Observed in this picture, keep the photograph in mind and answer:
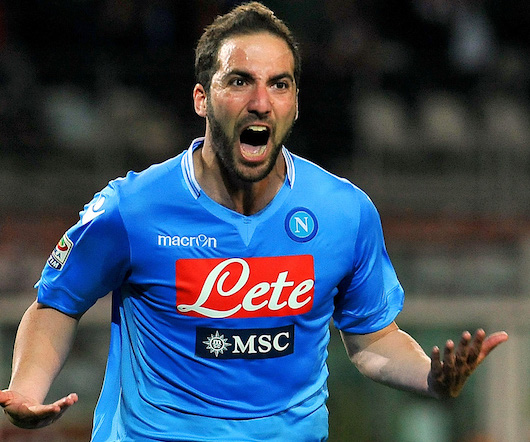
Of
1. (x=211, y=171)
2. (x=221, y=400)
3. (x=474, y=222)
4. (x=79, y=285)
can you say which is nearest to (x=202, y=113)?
(x=211, y=171)

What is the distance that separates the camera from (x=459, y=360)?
Answer: 9.93 ft

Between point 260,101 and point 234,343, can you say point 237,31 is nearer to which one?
point 260,101

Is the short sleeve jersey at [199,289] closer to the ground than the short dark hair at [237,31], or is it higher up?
closer to the ground

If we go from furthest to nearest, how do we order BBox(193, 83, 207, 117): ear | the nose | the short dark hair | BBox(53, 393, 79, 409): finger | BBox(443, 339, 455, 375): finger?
BBox(193, 83, 207, 117): ear, the short dark hair, the nose, BBox(443, 339, 455, 375): finger, BBox(53, 393, 79, 409): finger

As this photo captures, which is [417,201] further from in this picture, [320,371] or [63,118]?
[320,371]

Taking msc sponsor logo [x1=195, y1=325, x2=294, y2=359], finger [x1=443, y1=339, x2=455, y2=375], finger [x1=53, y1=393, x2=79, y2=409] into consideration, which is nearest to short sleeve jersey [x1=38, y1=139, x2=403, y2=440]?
msc sponsor logo [x1=195, y1=325, x2=294, y2=359]

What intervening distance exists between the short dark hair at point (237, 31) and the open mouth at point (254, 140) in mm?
199

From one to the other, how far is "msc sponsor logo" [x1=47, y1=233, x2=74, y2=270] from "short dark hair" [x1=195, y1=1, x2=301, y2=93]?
2.14 feet

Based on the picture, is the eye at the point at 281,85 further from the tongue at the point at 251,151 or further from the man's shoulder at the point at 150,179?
the man's shoulder at the point at 150,179

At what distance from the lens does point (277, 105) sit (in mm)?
3139

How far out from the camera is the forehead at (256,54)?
3.14m

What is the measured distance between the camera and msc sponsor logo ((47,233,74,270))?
3223 millimetres

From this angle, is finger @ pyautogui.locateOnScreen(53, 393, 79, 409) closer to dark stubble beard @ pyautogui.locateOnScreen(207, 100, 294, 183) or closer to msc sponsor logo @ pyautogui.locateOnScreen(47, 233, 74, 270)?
msc sponsor logo @ pyautogui.locateOnScreen(47, 233, 74, 270)

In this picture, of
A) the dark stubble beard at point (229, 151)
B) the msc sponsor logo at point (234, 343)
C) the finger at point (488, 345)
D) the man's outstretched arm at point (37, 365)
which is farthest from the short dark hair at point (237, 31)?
the finger at point (488, 345)
